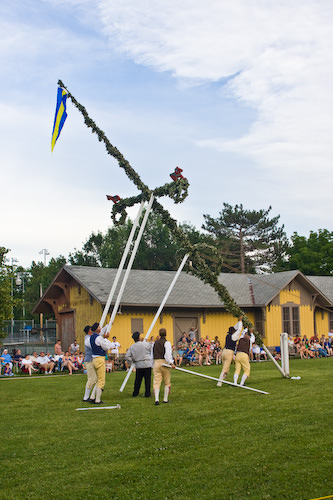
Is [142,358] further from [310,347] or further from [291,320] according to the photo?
[291,320]

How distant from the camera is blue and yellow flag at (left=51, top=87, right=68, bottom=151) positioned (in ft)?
48.7

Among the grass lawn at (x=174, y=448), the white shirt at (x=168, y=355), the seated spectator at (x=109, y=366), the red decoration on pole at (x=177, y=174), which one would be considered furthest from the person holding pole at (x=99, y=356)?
the seated spectator at (x=109, y=366)

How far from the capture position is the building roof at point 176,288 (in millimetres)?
27250

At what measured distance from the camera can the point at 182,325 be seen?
1150 inches

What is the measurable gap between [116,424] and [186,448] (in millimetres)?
2325

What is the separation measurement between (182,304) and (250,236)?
32674 mm

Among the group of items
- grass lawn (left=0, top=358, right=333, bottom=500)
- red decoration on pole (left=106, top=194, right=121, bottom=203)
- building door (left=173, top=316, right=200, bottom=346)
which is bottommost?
grass lawn (left=0, top=358, right=333, bottom=500)

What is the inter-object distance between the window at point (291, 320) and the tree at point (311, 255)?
22842 mm

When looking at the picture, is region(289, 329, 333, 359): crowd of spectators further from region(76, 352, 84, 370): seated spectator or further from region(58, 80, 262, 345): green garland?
region(58, 80, 262, 345): green garland

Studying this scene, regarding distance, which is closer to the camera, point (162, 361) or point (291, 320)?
point (162, 361)

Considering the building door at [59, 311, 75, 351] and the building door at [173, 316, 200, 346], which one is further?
the building door at [59, 311, 75, 351]

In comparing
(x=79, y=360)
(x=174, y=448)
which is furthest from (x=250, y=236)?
(x=174, y=448)

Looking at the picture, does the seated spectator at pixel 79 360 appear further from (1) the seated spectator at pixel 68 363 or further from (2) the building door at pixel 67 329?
(2) the building door at pixel 67 329

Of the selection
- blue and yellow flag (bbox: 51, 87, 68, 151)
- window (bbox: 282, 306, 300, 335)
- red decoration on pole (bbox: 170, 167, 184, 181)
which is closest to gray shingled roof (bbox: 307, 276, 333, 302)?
window (bbox: 282, 306, 300, 335)
